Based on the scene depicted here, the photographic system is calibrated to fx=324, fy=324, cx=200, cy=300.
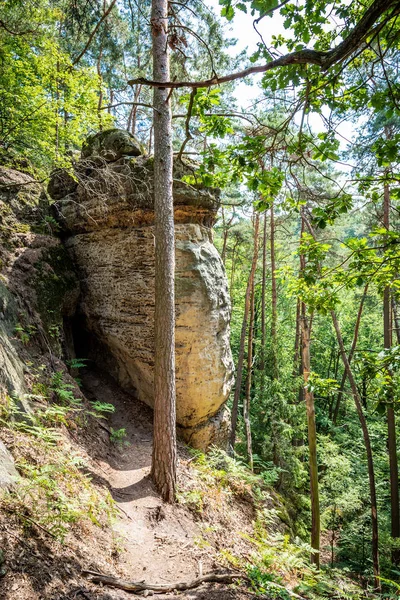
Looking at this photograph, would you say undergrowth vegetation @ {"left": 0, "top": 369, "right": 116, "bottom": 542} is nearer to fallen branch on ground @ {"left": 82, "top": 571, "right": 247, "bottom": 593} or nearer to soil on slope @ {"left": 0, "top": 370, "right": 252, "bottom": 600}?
soil on slope @ {"left": 0, "top": 370, "right": 252, "bottom": 600}

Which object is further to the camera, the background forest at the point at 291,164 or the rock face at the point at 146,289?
the rock face at the point at 146,289

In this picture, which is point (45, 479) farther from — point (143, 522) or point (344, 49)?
point (344, 49)

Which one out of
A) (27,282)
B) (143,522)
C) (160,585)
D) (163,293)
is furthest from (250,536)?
(27,282)

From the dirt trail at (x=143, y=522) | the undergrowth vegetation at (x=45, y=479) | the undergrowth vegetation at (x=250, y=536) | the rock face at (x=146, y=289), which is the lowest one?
the undergrowth vegetation at (x=250, y=536)

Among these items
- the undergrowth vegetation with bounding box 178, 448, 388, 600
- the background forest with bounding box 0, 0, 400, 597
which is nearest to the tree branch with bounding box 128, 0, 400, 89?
the background forest with bounding box 0, 0, 400, 597

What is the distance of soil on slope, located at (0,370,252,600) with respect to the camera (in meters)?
2.50

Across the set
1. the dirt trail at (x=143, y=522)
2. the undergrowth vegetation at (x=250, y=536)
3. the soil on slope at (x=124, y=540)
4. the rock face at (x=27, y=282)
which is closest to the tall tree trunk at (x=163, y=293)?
the dirt trail at (x=143, y=522)

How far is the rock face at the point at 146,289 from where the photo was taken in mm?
8602

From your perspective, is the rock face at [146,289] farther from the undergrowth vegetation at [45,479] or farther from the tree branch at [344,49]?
the tree branch at [344,49]

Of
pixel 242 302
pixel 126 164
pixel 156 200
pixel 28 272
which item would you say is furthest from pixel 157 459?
pixel 242 302

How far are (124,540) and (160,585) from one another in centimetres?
97

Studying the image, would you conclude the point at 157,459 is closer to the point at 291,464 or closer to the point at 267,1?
the point at 267,1

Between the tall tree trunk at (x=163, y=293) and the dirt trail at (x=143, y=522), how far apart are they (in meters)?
0.38

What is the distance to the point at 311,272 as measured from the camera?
14.6ft
